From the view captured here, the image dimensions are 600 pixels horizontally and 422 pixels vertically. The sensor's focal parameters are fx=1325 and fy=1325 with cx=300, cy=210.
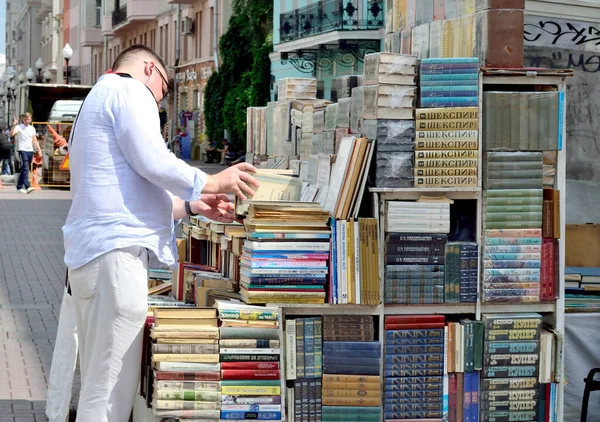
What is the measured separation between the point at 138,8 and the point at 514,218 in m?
58.3

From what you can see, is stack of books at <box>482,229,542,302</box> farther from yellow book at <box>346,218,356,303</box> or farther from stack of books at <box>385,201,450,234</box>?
yellow book at <box>346,218,356,303</box>

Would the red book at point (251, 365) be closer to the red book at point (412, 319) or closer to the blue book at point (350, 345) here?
the blue book at point (350, 345)

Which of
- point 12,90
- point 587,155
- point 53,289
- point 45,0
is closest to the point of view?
point 587,155

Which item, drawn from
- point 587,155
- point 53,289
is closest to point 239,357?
point 587,155

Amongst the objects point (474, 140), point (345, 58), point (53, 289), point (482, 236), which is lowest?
point (53, 289)

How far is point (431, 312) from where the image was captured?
587cm

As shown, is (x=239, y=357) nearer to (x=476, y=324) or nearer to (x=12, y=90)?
(x=476, y=324)

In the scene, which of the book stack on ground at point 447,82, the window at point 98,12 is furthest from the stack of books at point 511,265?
the window at point 98,12

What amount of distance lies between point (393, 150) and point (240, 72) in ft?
127

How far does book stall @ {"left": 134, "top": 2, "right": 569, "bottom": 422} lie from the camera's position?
5.56m

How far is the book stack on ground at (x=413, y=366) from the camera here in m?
5.82

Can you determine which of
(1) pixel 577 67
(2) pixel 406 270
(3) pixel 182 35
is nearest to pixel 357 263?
(2) pixel 406 270

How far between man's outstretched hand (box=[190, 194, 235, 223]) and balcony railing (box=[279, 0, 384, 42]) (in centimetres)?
2701

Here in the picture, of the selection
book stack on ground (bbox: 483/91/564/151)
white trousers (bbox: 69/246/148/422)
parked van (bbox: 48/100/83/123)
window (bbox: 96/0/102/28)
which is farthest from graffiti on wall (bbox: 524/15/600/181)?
window (bbox: 96/0/102/28)
